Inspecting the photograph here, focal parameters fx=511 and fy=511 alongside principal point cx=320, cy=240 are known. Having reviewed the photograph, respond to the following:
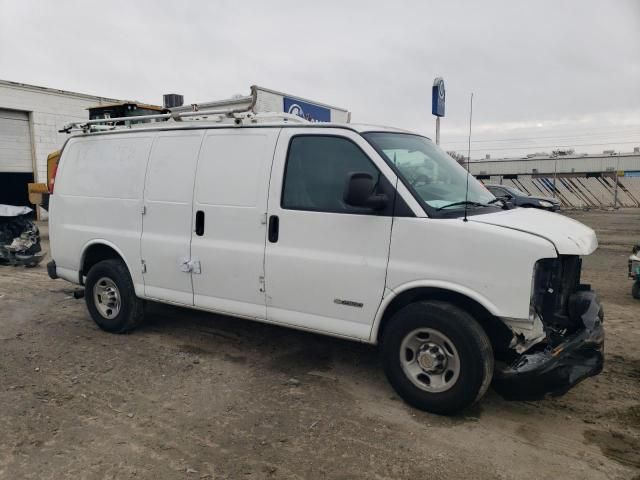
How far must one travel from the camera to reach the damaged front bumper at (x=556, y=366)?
355 centimetres

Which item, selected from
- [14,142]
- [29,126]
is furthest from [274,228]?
[29,126]

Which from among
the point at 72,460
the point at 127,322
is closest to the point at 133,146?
the point at 127,322

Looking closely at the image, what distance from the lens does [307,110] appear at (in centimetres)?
609

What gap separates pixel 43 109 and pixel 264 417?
770 inches

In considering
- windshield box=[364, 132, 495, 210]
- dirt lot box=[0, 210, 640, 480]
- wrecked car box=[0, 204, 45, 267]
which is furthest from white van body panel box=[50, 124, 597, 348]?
wrecked car box=[0, 204, 45, 267]

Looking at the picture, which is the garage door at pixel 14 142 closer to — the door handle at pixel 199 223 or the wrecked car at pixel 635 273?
the door handle at pixel 199 223

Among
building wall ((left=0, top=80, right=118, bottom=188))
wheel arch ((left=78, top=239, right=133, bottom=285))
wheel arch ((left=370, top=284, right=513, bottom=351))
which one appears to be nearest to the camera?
wheel arch ((left=370, top=284, right=513, bottom=351))

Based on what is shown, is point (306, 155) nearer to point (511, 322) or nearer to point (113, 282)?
point (511, 322)

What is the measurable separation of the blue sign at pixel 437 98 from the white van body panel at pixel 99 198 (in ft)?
14.6

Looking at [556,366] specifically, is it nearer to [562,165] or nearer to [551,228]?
[551,228]

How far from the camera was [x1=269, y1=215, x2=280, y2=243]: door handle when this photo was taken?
4.46 meters

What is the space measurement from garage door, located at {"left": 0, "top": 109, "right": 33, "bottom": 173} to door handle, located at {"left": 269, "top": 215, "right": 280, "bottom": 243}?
18000 mm

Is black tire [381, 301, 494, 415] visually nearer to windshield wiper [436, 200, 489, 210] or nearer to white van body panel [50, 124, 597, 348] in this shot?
white van body panel [50, 124, 597, 348]

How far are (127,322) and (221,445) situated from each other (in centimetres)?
271
